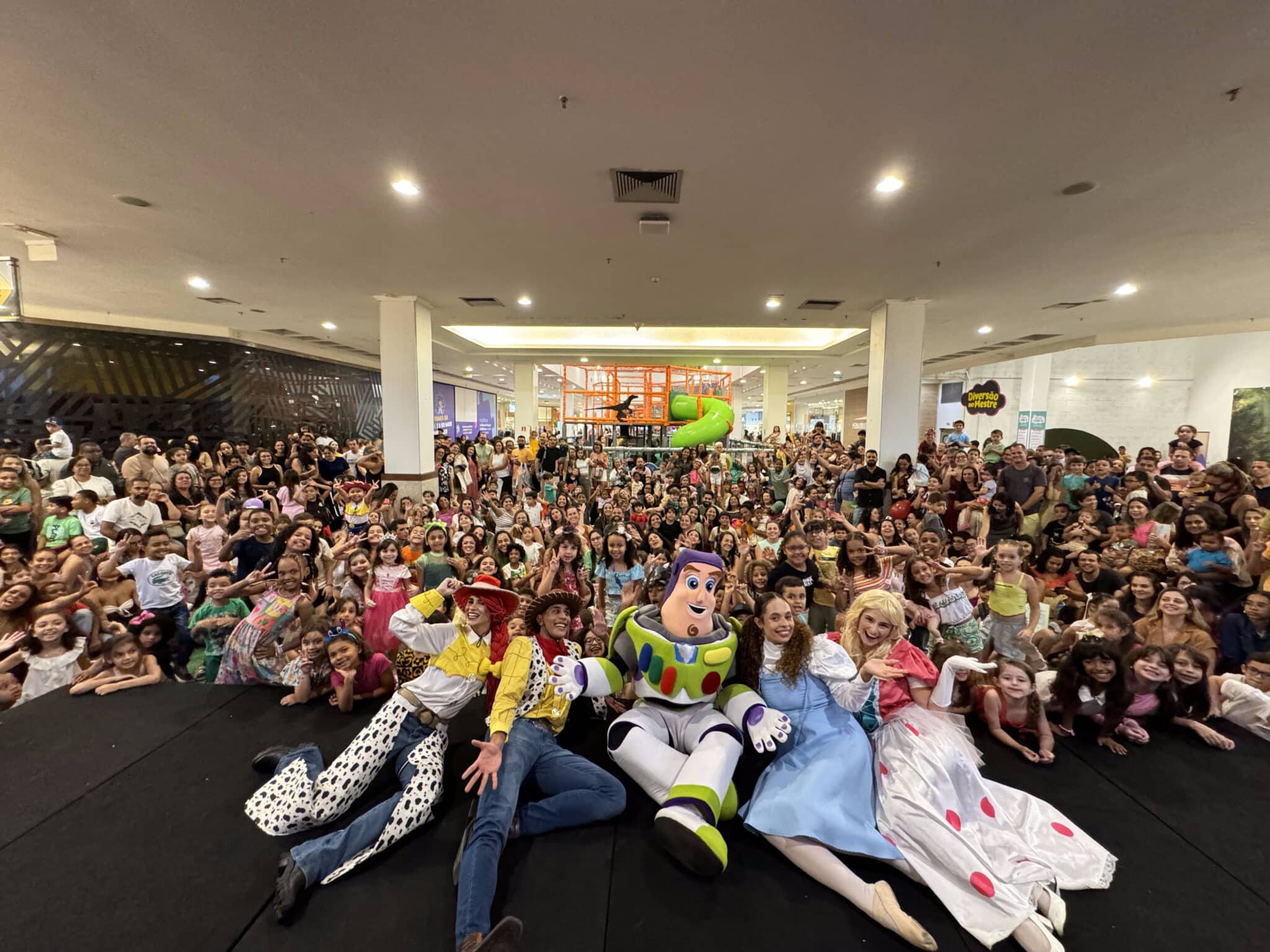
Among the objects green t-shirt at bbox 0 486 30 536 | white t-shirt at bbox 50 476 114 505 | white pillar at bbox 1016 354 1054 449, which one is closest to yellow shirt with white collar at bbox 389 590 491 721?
green t-shirt at bbox 0 486 30 536

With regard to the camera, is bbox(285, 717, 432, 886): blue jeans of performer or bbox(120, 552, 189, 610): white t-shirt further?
bbox(120, 552, 189, 610): white t-shirt

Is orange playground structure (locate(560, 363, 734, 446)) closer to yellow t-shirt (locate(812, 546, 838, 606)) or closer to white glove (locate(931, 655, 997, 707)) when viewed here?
yellow t-shirt (locate(812, 546, 838, 606))

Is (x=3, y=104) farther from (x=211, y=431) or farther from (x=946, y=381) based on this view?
(x=946, y=381)

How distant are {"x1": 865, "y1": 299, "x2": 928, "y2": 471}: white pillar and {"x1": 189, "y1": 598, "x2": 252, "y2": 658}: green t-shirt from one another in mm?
8030

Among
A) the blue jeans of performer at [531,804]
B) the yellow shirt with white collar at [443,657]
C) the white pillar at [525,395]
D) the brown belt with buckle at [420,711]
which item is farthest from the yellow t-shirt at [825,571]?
the white pillar at [525,395]

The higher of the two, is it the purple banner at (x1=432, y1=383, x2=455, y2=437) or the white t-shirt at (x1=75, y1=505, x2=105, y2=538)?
the purple banner at (x1=432, y1=383, x2=455, y2=437)

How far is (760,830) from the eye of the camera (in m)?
1.99

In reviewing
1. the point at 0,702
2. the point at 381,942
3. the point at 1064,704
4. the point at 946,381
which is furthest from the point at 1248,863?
the point at 946,381

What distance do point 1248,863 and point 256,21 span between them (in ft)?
18.7

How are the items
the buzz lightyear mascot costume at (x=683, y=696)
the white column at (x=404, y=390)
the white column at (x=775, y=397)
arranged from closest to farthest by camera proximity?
the buzz lightyear mascot costume at (x=683, y=696), the white column at (x=404, y=390), the white column at (x=775, y=397)

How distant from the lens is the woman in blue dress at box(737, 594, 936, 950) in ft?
6.00

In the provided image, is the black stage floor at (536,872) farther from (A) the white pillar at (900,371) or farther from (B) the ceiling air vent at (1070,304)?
(B) the ceiling air vent at (1070,304)

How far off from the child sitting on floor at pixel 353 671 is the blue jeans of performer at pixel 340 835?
54 centimetres

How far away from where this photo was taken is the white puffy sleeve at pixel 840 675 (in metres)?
2.21
